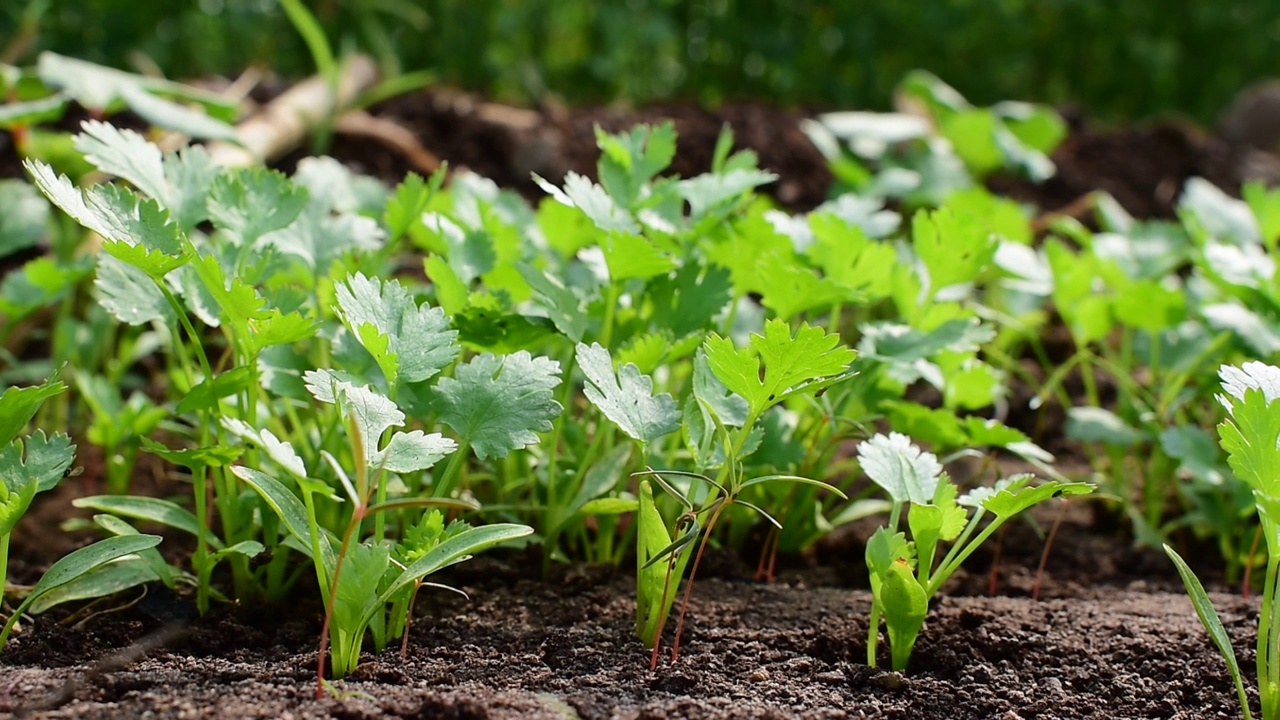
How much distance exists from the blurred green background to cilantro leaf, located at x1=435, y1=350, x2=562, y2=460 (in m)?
2.12

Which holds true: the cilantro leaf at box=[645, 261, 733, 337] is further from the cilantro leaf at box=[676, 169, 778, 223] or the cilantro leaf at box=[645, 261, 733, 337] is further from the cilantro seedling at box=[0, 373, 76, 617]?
the cilantro seedling at box=[0, 373, 76, 617]

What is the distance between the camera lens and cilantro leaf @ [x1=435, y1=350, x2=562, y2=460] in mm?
1020

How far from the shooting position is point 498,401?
1.04 metres

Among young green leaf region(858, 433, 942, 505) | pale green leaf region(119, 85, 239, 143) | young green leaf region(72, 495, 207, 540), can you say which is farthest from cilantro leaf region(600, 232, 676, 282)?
pale green leaf region(119, 85, 239, 143)

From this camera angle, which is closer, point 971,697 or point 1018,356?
point 971,697

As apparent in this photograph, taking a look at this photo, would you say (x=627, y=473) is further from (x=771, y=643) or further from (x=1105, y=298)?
(x=1105, y=298)

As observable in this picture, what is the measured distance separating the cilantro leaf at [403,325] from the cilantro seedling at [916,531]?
39cm

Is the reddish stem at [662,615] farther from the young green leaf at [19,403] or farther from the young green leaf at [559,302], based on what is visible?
the young green leaf at [19,403]

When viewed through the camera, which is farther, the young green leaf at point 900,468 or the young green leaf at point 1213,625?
the young green leaf at point 900,468

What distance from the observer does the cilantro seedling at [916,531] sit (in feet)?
3.30

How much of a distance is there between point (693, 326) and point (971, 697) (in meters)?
0.45

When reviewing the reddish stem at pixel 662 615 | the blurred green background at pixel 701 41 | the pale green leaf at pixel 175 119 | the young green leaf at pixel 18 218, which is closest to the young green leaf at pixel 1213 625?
the reddish stem at pixel 662 615

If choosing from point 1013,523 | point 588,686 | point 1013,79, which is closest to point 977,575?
point 1013,523

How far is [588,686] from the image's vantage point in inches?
39.6
